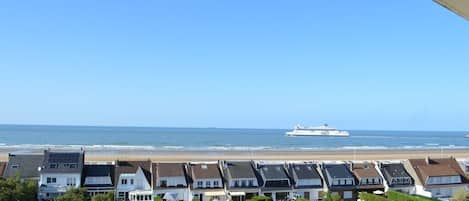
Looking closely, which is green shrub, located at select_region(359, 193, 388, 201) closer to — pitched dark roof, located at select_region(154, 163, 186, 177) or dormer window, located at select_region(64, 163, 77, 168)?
pitched dark roof, located at select_region(154, 163, 186, 177)

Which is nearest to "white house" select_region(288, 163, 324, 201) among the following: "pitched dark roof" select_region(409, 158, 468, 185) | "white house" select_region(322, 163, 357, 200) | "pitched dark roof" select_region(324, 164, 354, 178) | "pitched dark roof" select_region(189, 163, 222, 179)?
"white house" select_region(322, 163, 357, 200)

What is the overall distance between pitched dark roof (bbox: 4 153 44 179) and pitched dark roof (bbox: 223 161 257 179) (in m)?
11.1

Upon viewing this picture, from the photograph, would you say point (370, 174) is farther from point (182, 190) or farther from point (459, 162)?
point (182, 190)

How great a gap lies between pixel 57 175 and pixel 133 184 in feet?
13.8

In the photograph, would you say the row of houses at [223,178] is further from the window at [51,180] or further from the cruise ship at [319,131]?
the cruise ship at [319,131]

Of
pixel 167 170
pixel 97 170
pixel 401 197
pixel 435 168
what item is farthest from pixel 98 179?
pixel 435 168

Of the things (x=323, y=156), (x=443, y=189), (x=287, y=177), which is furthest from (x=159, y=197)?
(x=323, y=156)

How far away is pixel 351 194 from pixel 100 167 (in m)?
15.5

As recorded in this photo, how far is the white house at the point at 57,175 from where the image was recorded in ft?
85.7

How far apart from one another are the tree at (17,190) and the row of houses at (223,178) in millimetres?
1863

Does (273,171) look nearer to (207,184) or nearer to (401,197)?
(207,184)

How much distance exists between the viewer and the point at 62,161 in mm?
27203

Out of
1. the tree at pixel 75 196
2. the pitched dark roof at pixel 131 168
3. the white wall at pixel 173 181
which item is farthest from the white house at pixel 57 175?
the white wall at pixel 173 181

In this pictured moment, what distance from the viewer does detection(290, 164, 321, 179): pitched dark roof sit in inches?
1171
